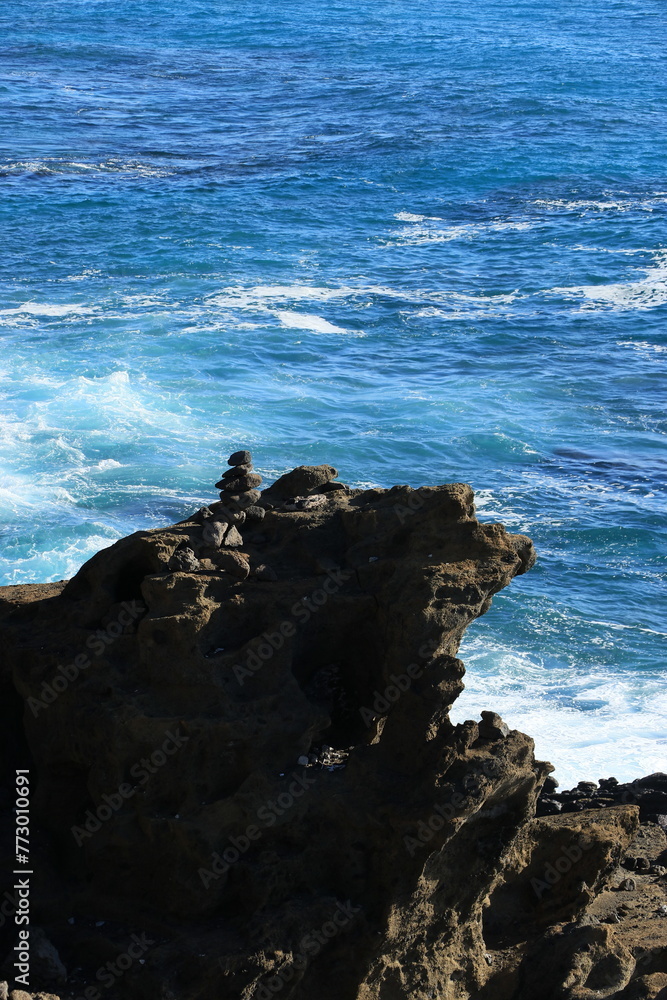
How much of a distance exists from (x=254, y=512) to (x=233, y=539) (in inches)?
16.1

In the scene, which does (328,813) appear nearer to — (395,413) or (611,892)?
(611,892)

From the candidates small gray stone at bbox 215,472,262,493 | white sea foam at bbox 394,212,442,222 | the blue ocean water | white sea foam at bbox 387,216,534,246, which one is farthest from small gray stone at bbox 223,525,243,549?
white sea foam at bbox 394,212,442,222

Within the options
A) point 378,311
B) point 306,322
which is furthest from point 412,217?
point 306,322

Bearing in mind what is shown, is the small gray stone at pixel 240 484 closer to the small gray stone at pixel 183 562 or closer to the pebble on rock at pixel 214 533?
the pebble on rock at pixel 214 533

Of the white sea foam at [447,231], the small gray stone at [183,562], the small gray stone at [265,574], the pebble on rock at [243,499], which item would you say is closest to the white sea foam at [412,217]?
the white sea foam at [447,231]

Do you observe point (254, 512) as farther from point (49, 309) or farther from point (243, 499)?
point (49, 309)

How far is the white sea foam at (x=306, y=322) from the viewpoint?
29594 mm

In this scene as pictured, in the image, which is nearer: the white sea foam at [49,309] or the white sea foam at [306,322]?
the white sea foam at [49,309]

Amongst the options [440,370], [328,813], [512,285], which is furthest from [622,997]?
[512,285]

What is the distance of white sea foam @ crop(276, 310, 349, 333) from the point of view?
97.1ft

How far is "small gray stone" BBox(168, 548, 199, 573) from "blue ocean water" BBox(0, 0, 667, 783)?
7.15m

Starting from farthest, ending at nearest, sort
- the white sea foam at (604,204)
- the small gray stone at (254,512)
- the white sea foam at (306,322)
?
the white sea foam at (604,204), the white sea foam at (306,322), the small gray stone at (254,512)

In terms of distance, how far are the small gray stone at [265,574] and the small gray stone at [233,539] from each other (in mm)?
344

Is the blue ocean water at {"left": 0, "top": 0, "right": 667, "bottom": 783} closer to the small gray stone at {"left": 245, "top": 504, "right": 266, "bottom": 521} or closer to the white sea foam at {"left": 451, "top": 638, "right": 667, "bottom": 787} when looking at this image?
the white sea foam at {"left": 451, "top": 638, "right": 667, "bottom": 787}
